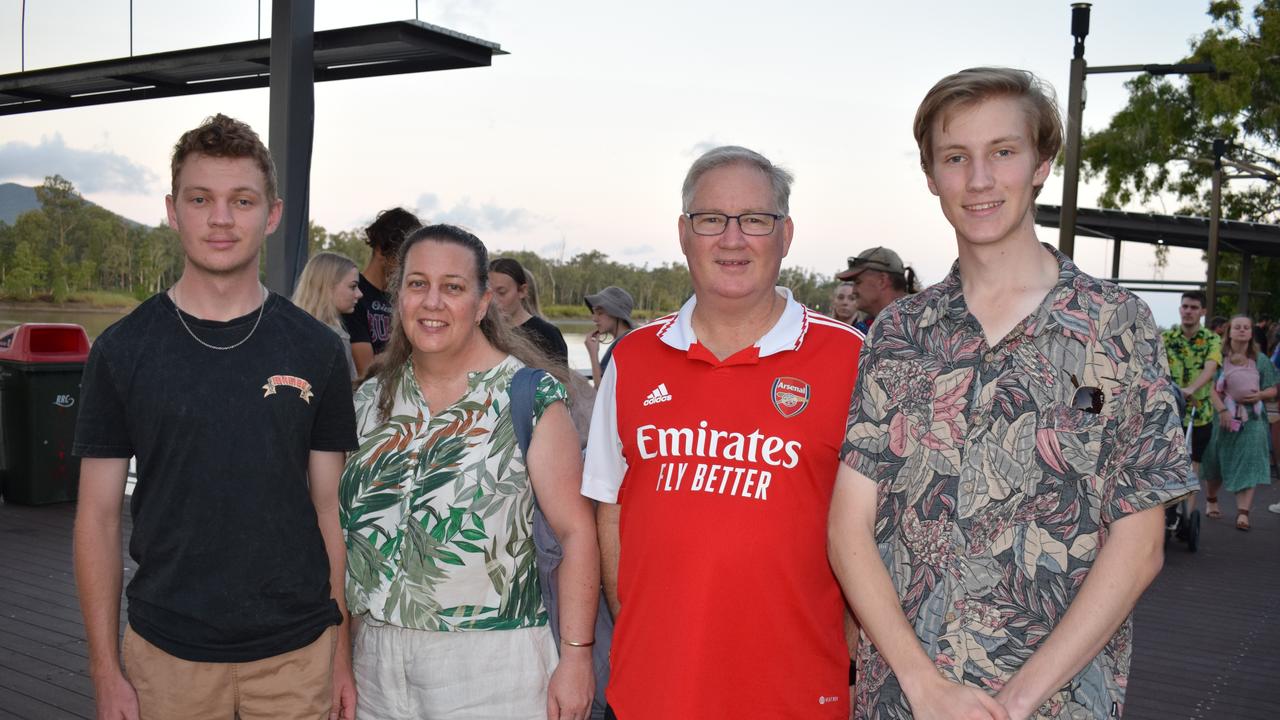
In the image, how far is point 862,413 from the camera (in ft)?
6.69

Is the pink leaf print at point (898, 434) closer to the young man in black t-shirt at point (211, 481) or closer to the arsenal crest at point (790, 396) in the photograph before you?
the arsenal crest at point (790, 396)

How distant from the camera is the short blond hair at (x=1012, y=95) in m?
1.94

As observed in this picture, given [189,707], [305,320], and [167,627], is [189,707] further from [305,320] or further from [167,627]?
[305,320]

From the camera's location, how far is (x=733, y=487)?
2193 millimetres

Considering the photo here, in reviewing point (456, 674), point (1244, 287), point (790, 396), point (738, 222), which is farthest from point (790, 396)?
point (1244, 287)

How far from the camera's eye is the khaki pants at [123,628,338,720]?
2.29 meters

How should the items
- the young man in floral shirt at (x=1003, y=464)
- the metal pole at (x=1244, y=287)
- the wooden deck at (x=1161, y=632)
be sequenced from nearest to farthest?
the young man in floral shirt at (x=1003, y=464)
the wooden deck at (x=1161, y=632)
the metal pole at (x=1244, y=287)

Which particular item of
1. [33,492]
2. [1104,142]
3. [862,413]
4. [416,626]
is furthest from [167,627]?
[1104,142]

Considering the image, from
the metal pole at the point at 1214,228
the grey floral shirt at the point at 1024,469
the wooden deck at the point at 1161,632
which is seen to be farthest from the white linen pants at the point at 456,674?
the metal pole at the point at 1214,228

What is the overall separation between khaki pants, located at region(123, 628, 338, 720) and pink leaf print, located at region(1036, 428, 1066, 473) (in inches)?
67.4

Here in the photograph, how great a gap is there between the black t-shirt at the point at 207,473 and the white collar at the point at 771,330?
0.91 m

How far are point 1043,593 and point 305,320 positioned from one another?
179cm

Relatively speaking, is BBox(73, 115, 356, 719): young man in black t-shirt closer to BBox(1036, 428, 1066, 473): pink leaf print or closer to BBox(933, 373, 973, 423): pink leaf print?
BBox(933, 373, 973, 423): pink leaf print

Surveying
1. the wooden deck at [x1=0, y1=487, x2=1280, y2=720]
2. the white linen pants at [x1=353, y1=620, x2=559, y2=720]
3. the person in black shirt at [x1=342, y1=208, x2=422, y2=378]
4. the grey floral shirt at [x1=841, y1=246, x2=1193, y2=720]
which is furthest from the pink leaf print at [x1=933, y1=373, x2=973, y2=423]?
the wooden deck at [x1=0, y1=487, x2=1280, y2=720]
